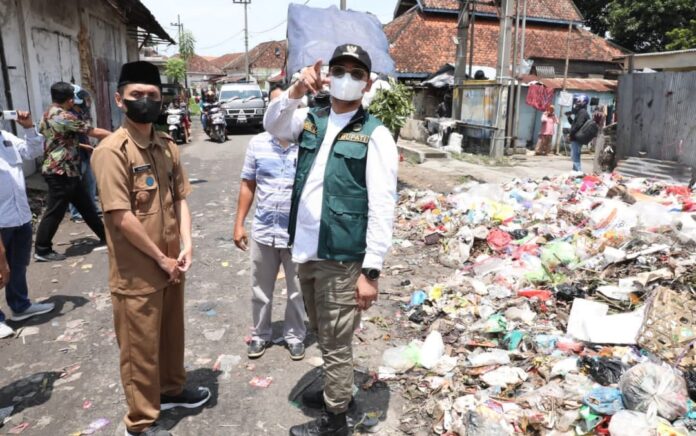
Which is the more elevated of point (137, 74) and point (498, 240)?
point (137, 74)

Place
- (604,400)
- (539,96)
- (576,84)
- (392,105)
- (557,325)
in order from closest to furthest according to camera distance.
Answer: (604,400) → (557,325) → (392,105) → (539,96) → (576,84)

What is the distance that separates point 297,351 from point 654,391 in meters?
2.15

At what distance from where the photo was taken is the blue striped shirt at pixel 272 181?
331 cm

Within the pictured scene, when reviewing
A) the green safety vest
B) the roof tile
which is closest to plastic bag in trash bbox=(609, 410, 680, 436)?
the green safety vest

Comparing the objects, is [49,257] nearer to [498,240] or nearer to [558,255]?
[498,240]

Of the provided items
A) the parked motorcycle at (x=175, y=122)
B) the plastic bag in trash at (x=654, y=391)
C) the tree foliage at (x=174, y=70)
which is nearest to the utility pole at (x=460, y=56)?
the parked motorcycle at (x=175, y=122)

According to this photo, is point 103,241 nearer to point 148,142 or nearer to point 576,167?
point 148,142

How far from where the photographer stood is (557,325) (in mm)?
3770

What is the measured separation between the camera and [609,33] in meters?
26.3

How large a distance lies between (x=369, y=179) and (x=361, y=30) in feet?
34.9

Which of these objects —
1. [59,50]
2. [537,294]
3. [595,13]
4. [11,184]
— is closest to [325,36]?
[59,50]

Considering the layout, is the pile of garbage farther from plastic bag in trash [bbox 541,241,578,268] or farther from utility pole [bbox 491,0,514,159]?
utility pole [bbox 491,0,514,159]

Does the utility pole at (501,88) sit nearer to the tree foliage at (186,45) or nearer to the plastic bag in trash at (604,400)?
the plastic bag in trash at (604,400)

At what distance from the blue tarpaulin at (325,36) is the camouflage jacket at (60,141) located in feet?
21.6
